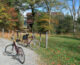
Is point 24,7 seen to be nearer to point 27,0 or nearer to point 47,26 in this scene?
point 27,0

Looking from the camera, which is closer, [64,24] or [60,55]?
[60,55]

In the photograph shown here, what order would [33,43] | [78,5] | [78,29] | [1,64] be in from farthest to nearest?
[78,5] → [78,29] → [33,43] → [1,64]

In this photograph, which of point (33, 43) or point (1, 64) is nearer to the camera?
point (1, 64)

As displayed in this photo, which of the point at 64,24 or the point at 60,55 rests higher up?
the point at 64,24

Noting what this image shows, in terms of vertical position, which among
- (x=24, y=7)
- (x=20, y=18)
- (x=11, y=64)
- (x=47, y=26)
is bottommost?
(x=11, y=64)

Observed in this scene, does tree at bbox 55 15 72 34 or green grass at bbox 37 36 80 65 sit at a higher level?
tree at bbox 55 15 72 34

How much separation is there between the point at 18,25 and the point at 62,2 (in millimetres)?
10339

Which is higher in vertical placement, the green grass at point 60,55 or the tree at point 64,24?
the tree at point 64,24

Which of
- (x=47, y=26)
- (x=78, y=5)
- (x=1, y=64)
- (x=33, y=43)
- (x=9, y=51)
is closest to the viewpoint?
(x=1, y=64)

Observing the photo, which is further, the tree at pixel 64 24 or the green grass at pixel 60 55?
the tree at pixel 64 24

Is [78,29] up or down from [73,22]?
down

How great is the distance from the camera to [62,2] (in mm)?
22906

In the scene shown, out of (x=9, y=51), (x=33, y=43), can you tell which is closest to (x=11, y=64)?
(x=9, y=51)

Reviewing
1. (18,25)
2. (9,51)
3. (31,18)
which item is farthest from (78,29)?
(9,51)
